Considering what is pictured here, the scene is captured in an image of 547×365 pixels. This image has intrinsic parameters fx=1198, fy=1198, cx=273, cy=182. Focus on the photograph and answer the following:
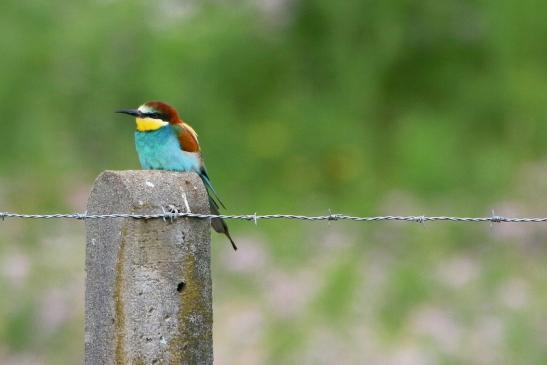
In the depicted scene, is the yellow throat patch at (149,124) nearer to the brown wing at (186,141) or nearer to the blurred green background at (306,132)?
the brown wing at (186,141)

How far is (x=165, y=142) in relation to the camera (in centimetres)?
433

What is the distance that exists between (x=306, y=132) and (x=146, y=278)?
6871 mm

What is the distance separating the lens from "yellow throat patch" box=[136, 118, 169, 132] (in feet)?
14.4

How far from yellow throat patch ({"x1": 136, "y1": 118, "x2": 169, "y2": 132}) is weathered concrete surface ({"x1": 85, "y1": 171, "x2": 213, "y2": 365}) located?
53.4 inches

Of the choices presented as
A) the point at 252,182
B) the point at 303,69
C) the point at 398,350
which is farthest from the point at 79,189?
the point at 398,350

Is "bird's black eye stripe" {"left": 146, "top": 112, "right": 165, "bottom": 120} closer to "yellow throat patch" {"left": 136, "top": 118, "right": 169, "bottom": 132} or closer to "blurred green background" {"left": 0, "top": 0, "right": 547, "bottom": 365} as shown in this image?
"yellow throat patch" {"left": 136, "top": 118, "right": 169, "bottom": 132}

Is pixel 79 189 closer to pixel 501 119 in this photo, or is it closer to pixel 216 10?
pixel 216 10

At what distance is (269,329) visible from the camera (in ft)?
22.3

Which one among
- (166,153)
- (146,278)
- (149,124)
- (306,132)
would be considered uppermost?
(306,132)

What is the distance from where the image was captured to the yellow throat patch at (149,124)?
4.40 meters

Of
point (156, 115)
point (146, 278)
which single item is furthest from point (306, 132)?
point (146, 278)

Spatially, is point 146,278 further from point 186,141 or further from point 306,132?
point 306,132

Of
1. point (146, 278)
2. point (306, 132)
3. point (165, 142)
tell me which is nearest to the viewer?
point (146, 278)

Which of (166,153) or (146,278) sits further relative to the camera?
(166,153)
